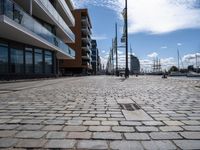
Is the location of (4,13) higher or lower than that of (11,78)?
higher

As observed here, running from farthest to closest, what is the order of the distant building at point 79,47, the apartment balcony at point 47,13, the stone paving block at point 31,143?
the distant building at point 79,47 → the apartment balcony at point 47,13 → the stone paving block at point 31,143

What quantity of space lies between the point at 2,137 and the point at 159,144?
2541 mm

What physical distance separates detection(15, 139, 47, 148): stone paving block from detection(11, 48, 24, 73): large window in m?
23.1

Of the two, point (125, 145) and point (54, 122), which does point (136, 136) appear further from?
point (54, 122)

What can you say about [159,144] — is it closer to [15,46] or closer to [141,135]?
[141,135]

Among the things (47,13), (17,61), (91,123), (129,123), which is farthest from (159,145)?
(47,13)

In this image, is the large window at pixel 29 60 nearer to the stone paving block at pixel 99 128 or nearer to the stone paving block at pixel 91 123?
the stone paving block at pixel 91 123

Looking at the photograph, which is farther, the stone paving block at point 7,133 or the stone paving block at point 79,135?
the stone paving block at point 7,133

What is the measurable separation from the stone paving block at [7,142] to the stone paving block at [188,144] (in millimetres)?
2484

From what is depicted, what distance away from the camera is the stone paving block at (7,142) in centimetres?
403

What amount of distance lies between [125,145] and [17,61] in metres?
25.1

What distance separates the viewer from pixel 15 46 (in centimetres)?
2698

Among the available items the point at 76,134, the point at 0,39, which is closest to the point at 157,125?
the point at 76,134

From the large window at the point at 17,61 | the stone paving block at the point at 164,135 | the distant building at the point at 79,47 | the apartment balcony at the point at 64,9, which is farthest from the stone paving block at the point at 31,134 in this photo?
the distant building at the point at 79,47
